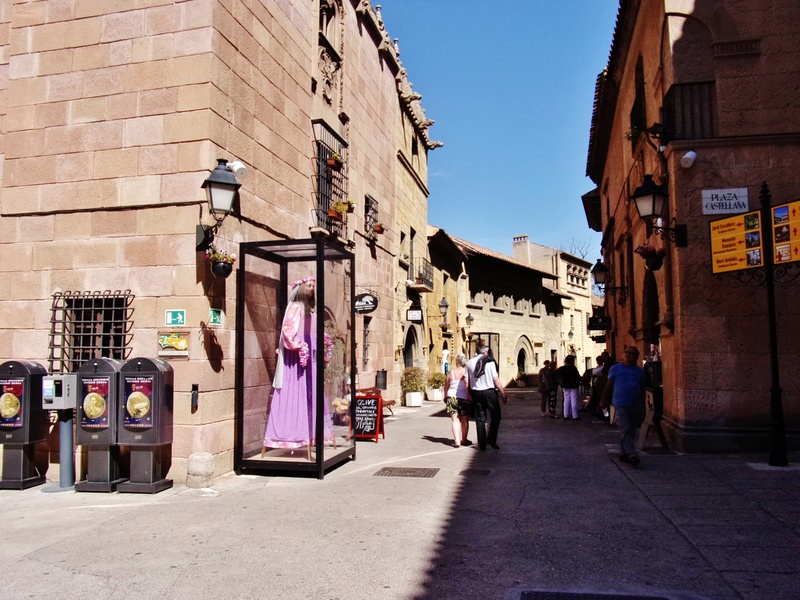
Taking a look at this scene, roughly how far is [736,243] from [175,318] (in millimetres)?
7220

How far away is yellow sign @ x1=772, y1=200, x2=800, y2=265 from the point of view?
25.9 ft

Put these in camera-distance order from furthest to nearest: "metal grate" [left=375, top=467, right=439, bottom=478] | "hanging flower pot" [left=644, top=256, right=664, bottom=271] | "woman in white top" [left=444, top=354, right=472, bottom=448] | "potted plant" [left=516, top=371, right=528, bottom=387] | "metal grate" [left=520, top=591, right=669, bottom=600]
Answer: "potted plant" [left=516, top=371, right=528, bottom=387], "woman in white top" [left=444, top=354, right=472, bottom=448], "hanging flower pot" [left=644, top=256, right=664, bottom=271], "metal grate" [left=375, top=467, right=439, bottom=478], "metal grate" [left=520, top=591, right=669, bottom=600]

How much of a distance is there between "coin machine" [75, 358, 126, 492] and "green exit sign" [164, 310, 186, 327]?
713mm

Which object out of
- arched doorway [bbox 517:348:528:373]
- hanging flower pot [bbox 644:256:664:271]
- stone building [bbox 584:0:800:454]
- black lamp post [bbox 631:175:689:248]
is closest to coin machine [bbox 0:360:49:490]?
black lamp post [bbox 631:175:689:248]

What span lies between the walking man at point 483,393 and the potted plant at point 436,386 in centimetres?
1151

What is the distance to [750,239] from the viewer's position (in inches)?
336

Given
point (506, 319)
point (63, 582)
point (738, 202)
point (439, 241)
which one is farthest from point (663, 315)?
point (506, 319)

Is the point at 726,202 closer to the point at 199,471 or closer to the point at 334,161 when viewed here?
the point at 334,161

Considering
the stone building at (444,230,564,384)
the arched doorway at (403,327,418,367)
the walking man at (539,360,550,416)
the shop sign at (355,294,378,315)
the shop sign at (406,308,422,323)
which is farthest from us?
the stone building at (444,230,564,384)

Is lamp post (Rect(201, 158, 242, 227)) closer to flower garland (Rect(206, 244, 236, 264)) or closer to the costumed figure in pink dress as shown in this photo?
flower garland (Rect(206, 244, 236, 264))

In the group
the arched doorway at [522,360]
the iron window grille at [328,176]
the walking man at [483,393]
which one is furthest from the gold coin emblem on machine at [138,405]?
the arched doorway at [522,360]

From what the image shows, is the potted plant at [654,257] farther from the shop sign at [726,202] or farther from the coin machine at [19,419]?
the coin machine at [19,419]

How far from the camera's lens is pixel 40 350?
316 inches

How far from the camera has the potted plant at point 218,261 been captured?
741 centimetres
